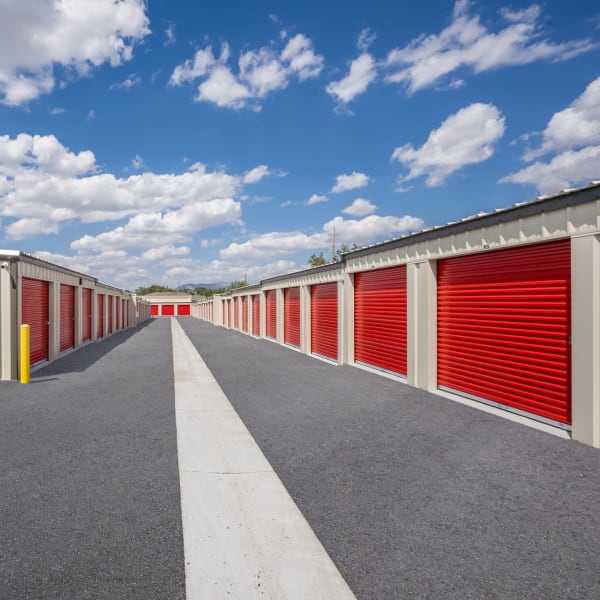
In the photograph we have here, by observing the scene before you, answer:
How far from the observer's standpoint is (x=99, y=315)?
23469mm

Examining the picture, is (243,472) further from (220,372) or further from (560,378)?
(220,372)

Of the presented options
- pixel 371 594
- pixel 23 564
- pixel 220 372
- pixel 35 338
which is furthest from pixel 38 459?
pixel 35 338

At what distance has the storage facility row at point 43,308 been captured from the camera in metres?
9.88

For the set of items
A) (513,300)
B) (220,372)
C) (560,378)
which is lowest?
(220,372)

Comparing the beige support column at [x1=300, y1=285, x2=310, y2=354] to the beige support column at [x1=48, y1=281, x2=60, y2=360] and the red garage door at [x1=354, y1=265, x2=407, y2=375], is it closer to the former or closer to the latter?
the red garage door at [x1=354, y1=265, x2=407, y2=375]

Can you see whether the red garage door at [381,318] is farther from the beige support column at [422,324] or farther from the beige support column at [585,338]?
the beige support column at [585,338]

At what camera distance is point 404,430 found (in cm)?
595

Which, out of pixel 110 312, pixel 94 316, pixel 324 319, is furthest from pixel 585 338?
pixel 110 312

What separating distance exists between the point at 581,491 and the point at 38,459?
21.1ft

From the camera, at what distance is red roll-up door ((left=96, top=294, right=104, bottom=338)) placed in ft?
74.0

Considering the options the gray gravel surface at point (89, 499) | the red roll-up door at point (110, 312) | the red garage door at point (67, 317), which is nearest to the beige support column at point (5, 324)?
the gray gravel surface at point (89, 499)

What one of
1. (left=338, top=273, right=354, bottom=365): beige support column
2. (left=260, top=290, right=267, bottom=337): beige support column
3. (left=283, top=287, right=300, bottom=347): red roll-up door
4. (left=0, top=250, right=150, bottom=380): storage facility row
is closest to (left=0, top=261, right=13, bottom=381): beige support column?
(left=0, top=250, right=150, bottom=380): storage facility row

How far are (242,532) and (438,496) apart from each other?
6.67 feet

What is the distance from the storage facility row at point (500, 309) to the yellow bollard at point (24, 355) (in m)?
9.15
